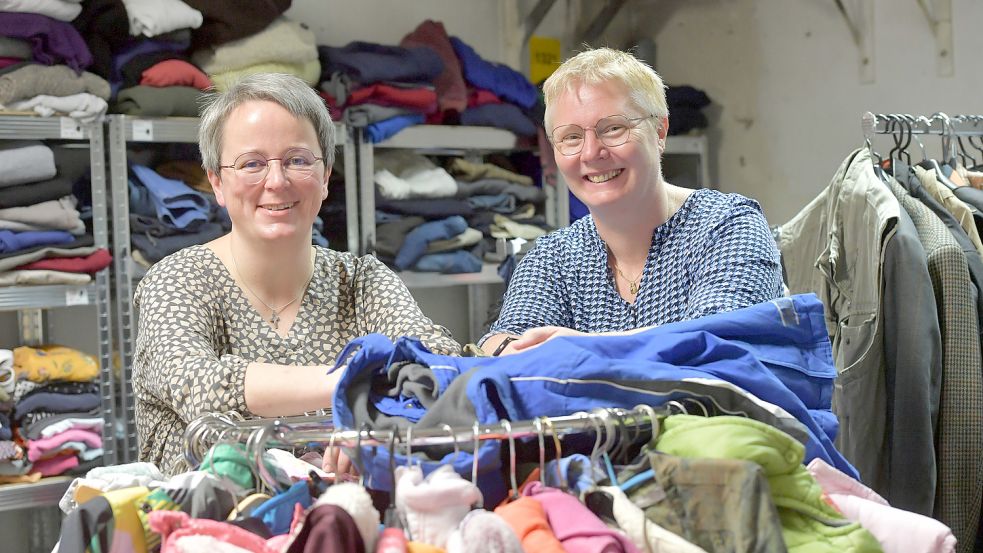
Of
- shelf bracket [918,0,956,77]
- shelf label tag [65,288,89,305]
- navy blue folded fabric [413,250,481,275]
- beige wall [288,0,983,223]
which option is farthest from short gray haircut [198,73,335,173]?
shelf bracket [918,0,956,77]

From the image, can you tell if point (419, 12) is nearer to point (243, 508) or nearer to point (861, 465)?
point (861, 465)

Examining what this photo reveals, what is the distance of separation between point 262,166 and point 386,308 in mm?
304

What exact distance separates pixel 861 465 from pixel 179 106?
1.91 m

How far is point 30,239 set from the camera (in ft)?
8.48

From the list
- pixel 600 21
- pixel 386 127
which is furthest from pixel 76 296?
pixel 600 21

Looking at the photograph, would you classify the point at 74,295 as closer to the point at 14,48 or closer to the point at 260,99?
the point at 14,48

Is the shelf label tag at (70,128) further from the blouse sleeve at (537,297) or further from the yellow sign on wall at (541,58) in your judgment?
the yellow sign on wall at (541,58)

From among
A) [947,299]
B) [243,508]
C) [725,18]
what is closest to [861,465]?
[947,299]

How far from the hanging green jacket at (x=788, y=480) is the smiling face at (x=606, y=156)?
736 mm

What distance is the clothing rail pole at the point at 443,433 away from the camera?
0.92 metres

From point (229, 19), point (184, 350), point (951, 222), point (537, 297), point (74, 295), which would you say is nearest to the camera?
point (184, 350)

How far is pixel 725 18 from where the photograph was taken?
392cm

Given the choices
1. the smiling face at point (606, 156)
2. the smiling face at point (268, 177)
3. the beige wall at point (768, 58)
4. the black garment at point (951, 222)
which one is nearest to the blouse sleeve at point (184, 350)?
the smiling face at point (268, 177)

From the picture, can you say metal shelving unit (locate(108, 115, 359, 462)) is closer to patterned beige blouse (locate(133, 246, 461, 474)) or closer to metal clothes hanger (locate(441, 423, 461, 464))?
patterned beige blouse (locate(133, 246, 461, 474))
